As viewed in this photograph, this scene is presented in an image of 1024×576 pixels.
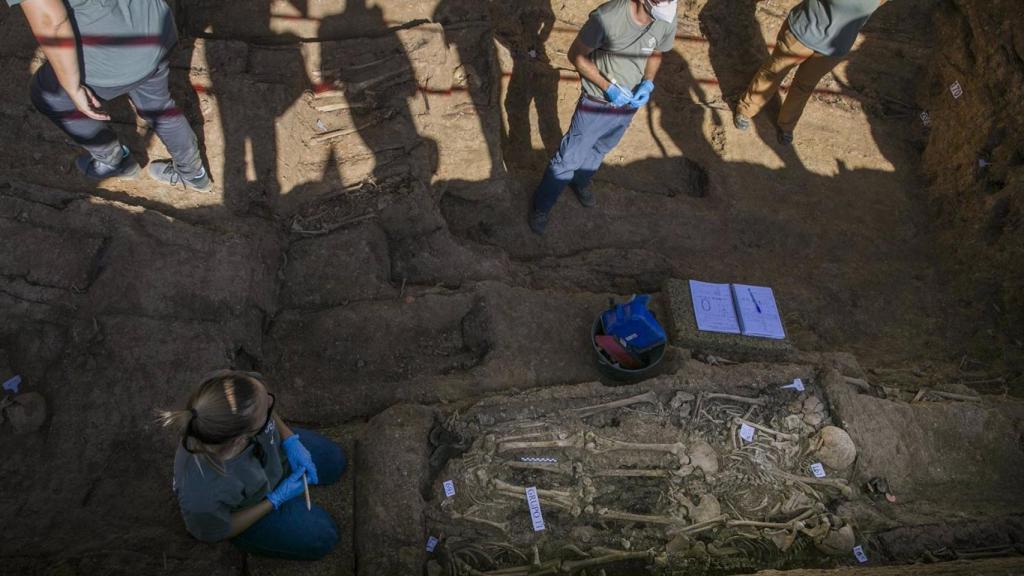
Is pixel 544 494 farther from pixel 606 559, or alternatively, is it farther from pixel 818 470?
pixel 818 470

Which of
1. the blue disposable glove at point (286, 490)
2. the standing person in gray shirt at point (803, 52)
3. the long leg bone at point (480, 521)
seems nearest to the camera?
the blue disposable glove at point (286, 490)

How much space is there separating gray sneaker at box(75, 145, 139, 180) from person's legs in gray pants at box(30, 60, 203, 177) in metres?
0.07

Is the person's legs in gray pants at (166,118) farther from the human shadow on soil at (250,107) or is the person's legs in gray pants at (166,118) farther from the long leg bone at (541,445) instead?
the long leg bone at (541,445)

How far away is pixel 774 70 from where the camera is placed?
5488mm

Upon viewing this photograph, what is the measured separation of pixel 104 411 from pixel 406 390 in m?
1.62

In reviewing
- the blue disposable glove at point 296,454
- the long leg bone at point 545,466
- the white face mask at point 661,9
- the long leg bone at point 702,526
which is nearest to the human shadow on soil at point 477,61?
the white face mask at point 661,9

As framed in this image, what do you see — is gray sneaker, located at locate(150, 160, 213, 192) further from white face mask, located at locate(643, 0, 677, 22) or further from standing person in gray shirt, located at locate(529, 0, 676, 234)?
white face mask, located at locate(643, 0, 677, 22)

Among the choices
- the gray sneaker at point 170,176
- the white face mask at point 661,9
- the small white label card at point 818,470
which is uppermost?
the white face mask at point 661,9

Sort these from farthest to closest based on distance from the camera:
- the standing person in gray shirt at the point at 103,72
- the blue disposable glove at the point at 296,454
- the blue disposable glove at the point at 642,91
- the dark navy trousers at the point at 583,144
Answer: the dark navy trousers at the point at 583,144 < the blue disposable glove at the point at 642,91 < the standing person in gray shirt at the point at 103,72 < the blue disposable glove at the point at 296,454

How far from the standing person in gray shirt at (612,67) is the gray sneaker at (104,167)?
2.94 metres

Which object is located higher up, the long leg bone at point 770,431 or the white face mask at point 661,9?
the white face mask at point 661,9

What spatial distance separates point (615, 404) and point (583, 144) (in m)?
1.90

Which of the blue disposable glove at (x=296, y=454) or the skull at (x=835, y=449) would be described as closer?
the blue disposable glove at (x=296, y=454)

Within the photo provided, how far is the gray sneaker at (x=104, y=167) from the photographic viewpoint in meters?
3.92
